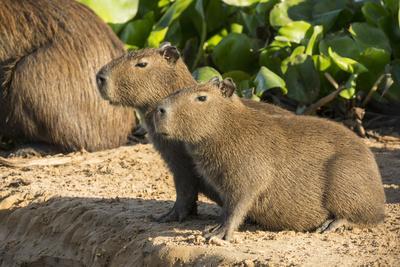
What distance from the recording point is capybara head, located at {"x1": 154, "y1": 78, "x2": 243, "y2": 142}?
504 cm

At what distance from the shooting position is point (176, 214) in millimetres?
5625

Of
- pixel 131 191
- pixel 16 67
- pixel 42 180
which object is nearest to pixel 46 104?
pixel 16 67

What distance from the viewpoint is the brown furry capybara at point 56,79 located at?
8023mm

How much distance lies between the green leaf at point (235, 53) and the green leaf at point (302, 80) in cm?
61

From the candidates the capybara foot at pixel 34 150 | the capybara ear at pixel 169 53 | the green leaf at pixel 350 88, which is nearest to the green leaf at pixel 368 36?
the green leaf at pixel 350 88

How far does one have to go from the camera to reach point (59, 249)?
617 centimetres

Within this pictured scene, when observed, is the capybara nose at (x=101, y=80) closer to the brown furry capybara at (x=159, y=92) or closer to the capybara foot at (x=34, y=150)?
the brown furry capybara at (x=159, y=92)

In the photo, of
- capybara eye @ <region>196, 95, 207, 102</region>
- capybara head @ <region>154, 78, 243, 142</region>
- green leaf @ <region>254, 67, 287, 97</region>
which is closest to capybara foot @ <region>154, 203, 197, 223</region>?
capybara head @ <region>154, 78, 243, 142</region>

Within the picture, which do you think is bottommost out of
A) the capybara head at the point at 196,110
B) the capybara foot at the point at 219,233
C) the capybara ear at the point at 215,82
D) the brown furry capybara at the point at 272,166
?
the capybara foot at the point at 219,233

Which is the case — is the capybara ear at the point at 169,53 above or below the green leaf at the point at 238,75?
above

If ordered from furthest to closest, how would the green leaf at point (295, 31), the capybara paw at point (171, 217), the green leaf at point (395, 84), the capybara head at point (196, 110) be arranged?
the green leaf at point (295, 31) → the green leaf at point (395, 84) → the capybara paw at point (171, 217) → the capybara head at point (196, 110)

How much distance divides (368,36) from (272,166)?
331 centimetres

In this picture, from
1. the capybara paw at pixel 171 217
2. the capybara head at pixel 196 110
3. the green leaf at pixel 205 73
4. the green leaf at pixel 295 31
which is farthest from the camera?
the green leaf at pixel 295 31

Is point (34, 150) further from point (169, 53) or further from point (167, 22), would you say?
point (169, 53)
